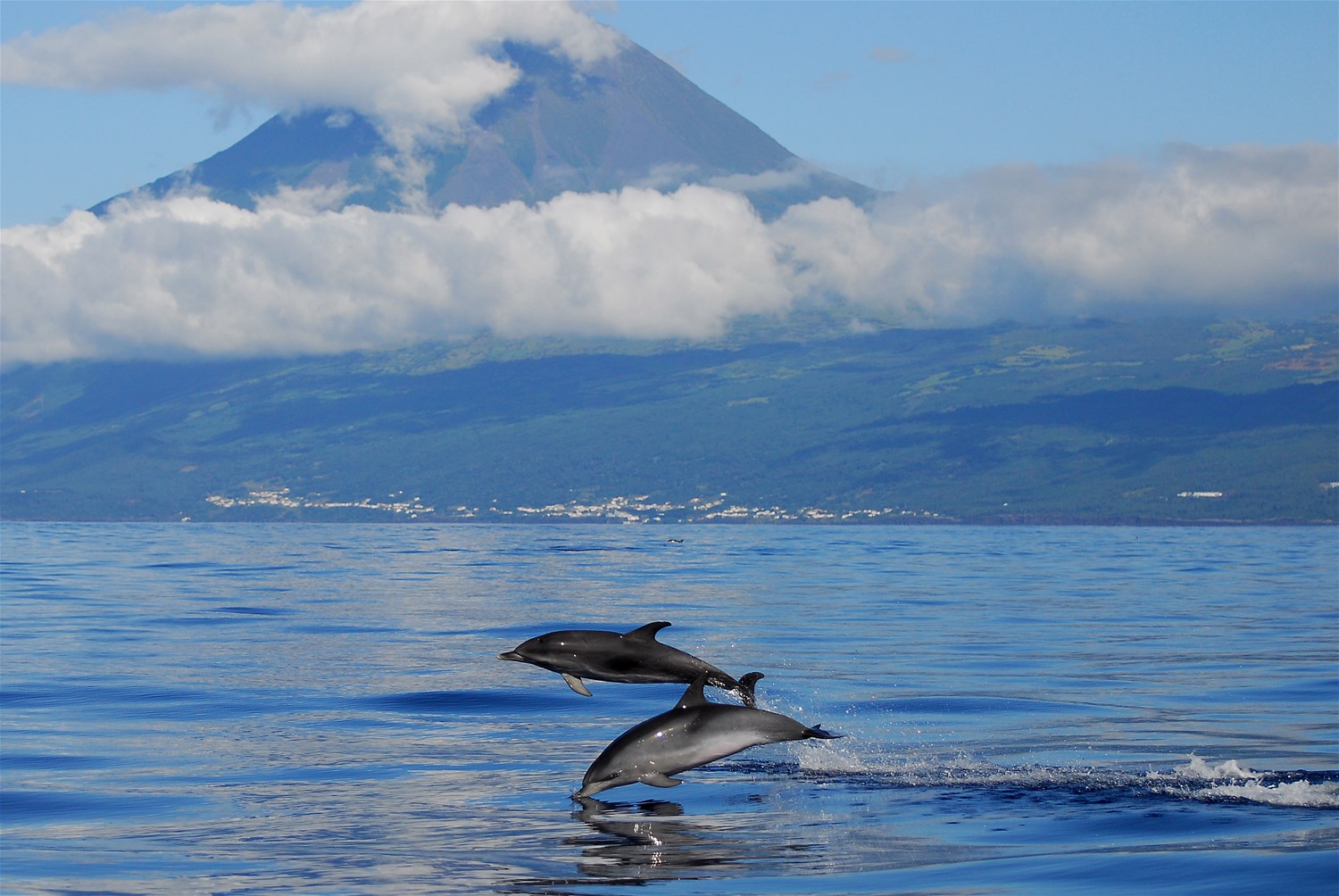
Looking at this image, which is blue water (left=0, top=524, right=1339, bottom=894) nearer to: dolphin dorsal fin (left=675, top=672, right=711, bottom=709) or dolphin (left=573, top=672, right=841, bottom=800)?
dolphin (left=573, top=672, right=841, bottom=800)

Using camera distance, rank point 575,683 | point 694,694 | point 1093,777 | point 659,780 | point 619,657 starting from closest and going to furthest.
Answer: point 659,780, point 694,694, point 619,657, point 575,683, point 1093,777

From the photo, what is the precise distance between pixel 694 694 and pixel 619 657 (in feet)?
2.96

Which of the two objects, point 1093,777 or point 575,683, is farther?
point 1093,777

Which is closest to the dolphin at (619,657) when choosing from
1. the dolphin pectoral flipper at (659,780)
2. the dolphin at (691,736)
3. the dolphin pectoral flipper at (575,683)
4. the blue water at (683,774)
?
the dolphin pectoral flipper at (575,683)

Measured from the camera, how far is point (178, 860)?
45.4 ft

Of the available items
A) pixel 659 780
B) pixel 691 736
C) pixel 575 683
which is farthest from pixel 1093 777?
pixel 575 683

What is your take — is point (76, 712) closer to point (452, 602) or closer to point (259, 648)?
point (259, 648)

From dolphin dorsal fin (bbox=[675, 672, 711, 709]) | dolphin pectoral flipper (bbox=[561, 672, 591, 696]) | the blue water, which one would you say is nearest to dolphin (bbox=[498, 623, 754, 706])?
dolphin pectoral flipper (bbox=[561, 672, 591, 696])

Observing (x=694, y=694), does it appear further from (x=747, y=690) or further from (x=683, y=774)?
(x=683, y=774)

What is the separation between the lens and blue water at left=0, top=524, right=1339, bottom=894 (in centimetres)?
1339

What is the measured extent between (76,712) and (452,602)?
25.8m

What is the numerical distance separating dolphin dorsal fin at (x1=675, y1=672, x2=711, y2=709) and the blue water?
3.81ft

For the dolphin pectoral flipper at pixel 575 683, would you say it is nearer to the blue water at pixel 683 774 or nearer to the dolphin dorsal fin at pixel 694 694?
the dolphin dorsal fin at pixel 694 694

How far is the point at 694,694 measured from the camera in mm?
15094
